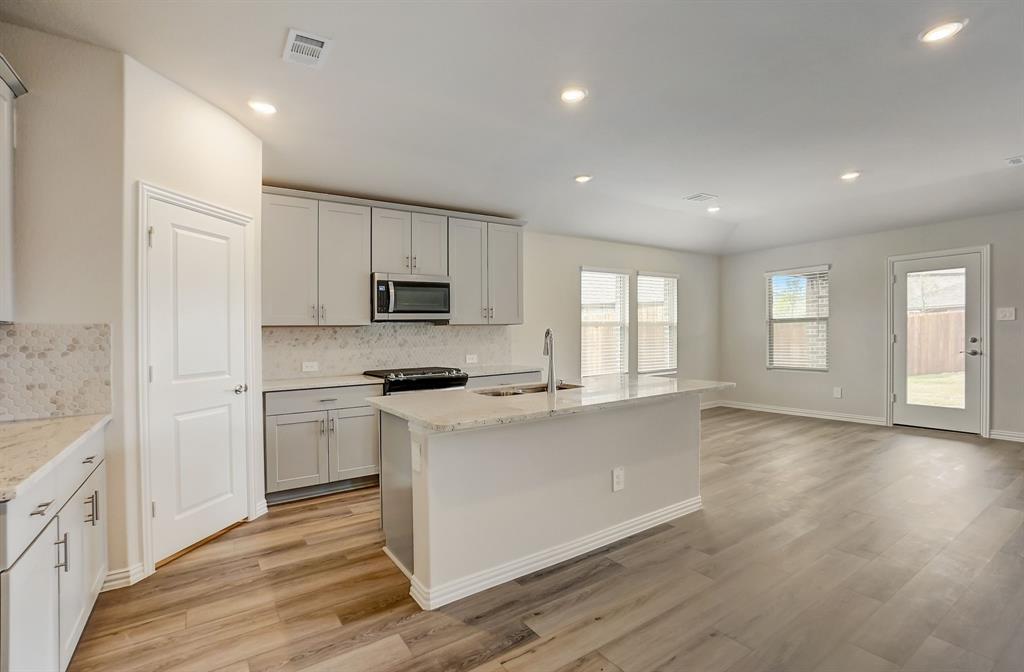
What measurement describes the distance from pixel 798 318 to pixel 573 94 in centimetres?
570

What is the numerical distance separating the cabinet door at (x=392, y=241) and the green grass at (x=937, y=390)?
6061mm

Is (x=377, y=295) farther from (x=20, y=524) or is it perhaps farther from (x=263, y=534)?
(x=20, y=524)

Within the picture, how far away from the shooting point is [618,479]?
293 cm

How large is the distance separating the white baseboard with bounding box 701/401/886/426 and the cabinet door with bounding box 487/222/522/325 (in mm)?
4348

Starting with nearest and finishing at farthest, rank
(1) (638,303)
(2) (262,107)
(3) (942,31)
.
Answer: (3) (942,31) → (2) (262,107) → (1) (638,303)

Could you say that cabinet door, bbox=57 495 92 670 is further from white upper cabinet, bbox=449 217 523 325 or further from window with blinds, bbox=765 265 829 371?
window with blinds, bbox=765 265 829 371

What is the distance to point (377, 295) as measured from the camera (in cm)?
425

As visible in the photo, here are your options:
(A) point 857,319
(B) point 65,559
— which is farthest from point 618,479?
(A) point 857,319

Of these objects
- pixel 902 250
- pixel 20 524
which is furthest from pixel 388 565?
pixel 902 250

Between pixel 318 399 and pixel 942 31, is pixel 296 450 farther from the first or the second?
pixel 942 31

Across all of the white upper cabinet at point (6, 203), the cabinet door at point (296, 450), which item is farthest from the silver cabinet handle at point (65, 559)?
the cabinet door at point (296, 450)

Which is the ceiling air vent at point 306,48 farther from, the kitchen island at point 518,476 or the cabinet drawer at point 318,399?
the cabinet drawer at point 318,399

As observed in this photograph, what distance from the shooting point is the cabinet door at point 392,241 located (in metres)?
4.34

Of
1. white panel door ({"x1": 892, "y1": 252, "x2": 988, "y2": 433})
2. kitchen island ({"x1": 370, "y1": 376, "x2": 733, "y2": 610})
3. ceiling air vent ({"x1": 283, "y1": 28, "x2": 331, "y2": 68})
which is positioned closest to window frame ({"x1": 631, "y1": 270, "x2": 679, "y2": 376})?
white panel door ({"x1": 892, "y1": 252, "x2": 988, "y2": 433})
